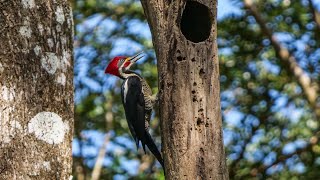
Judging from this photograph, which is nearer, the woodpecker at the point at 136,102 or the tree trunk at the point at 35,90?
the tree trunk at the point at 35,90

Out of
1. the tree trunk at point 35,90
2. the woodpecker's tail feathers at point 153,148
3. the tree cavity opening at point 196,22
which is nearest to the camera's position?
the tree trunk at point 35,90

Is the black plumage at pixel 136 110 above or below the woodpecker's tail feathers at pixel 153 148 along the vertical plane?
above

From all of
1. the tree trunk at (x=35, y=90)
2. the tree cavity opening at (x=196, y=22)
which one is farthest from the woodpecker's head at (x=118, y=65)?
the tree trunk at (x=35, y=90)

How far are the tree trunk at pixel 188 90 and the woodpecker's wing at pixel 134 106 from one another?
53.1 inches

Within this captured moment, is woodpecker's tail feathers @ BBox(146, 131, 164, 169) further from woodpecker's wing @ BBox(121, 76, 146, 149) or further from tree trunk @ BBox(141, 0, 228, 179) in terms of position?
tree trunk @ BBox(141, 0, 228, 179)

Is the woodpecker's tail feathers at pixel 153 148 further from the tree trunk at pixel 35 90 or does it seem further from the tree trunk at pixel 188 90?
the tree trunk at pixel 35 90

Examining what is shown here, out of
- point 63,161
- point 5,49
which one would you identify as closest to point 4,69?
point 5,49

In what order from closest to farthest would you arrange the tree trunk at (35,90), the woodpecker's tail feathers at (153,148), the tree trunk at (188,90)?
the tree trunk at (35,90) → the tree trunk at (188,90) → the woodpecker's tail feathers at (153,148)

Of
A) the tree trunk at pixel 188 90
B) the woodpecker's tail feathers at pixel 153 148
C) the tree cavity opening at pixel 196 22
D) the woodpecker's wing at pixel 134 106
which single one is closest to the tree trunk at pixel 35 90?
the tree trunk at pixel 188 90

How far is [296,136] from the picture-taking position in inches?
268

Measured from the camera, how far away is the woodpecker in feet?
16.7

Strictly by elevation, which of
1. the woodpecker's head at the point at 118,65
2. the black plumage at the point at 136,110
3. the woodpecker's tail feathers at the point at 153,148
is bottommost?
the woodpecker's tail feathers at the point at 153,148

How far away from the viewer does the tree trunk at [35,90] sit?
10.7 feet

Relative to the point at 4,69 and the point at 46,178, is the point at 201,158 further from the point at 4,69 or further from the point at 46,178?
the point at 4,69
